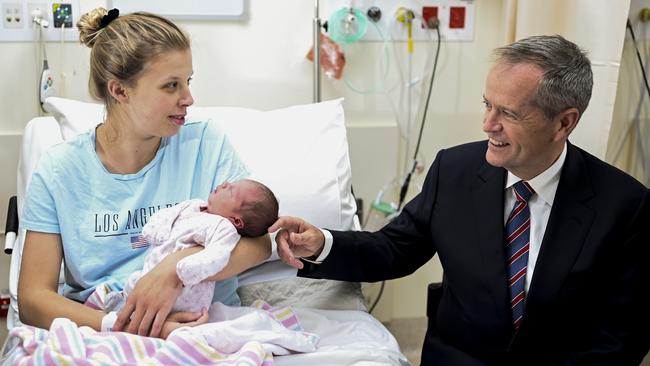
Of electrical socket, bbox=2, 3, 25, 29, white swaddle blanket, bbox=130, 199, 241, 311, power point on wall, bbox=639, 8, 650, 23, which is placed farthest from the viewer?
power point on wall, bbox=639, 8, 650, 23

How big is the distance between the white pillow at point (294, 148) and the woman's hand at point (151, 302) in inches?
22.3

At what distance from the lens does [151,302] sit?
1489 mm

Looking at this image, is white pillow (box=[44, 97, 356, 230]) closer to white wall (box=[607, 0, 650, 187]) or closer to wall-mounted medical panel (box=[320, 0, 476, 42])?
wall-mounted medical panel (box=[320, 0, 476, 42])

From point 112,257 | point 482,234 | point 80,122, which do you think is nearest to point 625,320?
point 482,234

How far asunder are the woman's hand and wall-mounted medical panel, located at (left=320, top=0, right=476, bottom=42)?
4.20 feet

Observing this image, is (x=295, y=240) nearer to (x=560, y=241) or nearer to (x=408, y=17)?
(x=560, y=241)

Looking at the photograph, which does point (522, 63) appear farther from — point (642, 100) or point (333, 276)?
point (642, 100)

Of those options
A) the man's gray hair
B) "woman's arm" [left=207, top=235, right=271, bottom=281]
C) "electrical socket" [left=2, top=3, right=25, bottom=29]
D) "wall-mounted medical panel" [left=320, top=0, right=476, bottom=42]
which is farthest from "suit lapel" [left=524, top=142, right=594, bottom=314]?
"electrical socket" [left=2, top=3, right=25, bottom=29]

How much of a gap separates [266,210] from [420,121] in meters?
1.24

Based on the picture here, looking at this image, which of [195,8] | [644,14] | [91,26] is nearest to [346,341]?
[91,26]

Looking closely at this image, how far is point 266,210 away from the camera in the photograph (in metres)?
1.59

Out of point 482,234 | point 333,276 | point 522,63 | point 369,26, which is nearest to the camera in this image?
point 522,63

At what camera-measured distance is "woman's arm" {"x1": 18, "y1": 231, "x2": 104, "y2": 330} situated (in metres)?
1.56

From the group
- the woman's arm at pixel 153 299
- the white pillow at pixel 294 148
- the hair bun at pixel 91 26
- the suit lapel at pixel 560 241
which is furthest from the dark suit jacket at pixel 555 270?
the hair bun at pixel 91 26
